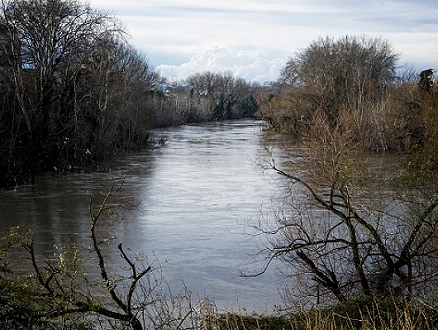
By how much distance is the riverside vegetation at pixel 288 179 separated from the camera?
6.80 m

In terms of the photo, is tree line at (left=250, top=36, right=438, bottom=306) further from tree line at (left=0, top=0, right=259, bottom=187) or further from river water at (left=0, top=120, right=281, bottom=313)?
tree line at (left=0, top=0, right=259, bottom=187)

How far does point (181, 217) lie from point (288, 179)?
613cm

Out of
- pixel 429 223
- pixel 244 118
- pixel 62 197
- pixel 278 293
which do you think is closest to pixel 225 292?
pixel 278 293

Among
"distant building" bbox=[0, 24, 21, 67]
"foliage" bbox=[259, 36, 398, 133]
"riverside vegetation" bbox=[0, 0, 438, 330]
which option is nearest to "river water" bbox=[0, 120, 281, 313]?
"riverside vegetation" bbox=[0, 0, 438, 330]

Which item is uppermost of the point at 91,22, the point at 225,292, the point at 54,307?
the point at 91,22

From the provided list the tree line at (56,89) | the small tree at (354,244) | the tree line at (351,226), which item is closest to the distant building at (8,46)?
the tree line at (56,89)

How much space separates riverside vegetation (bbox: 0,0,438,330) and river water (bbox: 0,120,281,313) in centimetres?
51

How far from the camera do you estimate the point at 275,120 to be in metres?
46.7

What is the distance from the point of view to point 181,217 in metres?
15.5

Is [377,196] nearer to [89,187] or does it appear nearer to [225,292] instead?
[225,292]

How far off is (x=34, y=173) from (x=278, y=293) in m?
14.5

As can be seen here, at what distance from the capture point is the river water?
1062cm

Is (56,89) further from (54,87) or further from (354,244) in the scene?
(354,244)

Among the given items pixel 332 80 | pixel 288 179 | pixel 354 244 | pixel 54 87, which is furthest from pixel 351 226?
pixel 332 80
